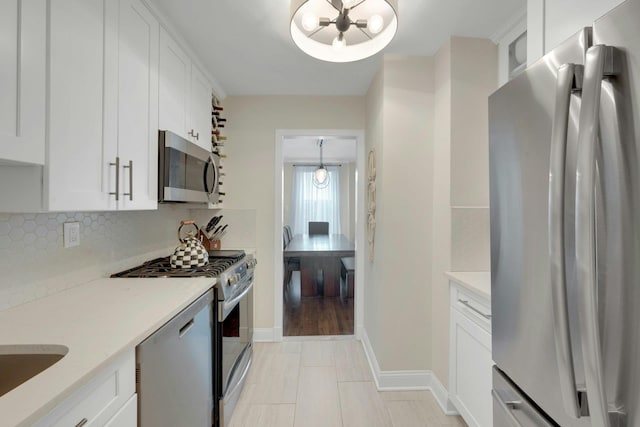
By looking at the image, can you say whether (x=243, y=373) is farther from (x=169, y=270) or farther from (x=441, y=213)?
(x=441, y=213)

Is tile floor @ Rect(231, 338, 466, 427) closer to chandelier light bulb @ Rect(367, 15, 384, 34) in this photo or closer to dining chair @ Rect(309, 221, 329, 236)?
chandelier light bulb @ Rect(367, 15, 384, 34)

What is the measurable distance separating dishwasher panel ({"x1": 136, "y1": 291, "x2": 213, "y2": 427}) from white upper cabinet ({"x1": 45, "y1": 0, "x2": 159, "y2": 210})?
0.58 metres

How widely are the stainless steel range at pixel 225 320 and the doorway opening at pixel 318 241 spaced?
765 millimetres

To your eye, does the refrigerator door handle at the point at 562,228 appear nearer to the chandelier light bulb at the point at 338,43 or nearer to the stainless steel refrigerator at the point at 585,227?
the stainless steel refrigerator at the point at 585,227

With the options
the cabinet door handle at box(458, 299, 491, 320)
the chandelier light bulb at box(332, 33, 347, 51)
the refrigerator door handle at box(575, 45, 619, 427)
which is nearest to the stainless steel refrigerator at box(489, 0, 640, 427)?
the refrigerator door handle at box(575, 45, 619, 427)

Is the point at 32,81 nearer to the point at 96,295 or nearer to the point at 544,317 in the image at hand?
the point at 96,295

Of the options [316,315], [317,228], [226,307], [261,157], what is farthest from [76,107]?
[317,228]

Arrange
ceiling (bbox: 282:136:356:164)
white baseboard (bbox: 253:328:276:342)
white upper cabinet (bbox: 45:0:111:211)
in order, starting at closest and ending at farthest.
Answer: white upper cabinet (bbox: 45:0:111:211) < white baseboard (bbox: 253:328:276:342) < ceiling (bbox: 282:136:356:164)

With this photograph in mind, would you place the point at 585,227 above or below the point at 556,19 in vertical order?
Answer: below

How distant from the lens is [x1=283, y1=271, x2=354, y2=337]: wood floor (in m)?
3.10

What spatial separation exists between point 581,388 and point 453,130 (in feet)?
5.19

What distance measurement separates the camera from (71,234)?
4.56ft

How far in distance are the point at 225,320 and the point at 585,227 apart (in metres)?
1.71

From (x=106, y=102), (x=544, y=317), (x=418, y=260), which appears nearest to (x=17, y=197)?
(x=106, y=102)
